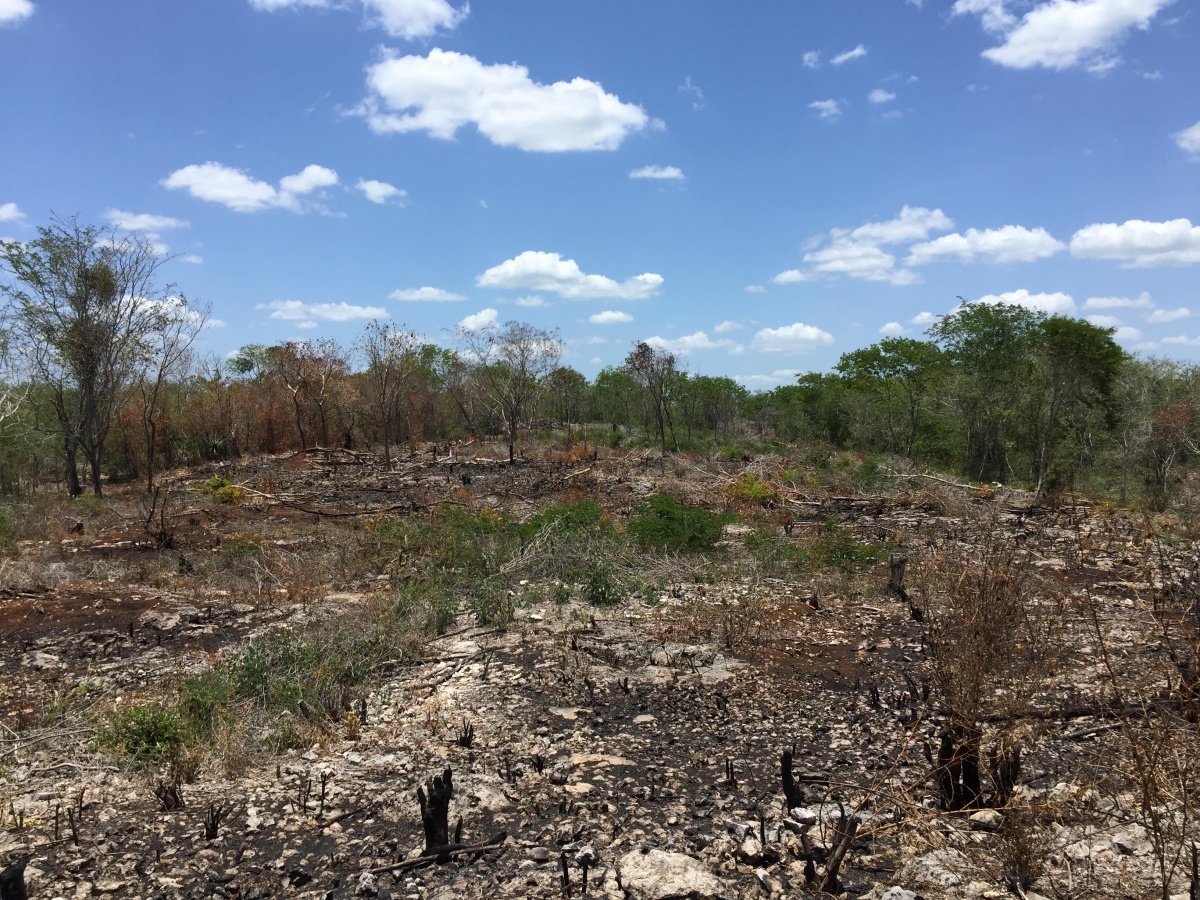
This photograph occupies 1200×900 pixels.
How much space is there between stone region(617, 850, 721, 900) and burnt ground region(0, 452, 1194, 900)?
14mm

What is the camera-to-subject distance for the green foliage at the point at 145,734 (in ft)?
14.6

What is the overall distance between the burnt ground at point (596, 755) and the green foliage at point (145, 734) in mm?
117

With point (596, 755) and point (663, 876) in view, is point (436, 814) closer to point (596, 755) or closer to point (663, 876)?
point (663, 876)

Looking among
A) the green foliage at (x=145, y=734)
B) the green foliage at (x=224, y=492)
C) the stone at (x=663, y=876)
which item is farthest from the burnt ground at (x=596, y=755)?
the green foliage at (x=224, y=492)

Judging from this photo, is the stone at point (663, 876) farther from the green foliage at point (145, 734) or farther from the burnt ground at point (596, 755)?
the green foliage at point (145, 734)

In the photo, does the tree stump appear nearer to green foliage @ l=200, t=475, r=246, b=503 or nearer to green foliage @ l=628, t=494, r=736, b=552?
green foliage @ l=628, t=494, r=736, b=552

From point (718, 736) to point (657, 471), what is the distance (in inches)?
554

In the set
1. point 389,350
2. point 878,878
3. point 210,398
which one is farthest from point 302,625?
point 210,398

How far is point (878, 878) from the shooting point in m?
3.04

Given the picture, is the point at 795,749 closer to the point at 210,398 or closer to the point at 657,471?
the point at 657,471

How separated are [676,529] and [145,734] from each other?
6400 millimetres

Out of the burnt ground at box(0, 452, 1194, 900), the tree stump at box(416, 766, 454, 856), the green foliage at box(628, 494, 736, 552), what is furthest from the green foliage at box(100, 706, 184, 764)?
the green foliage at box(628, 494, 736, 552)

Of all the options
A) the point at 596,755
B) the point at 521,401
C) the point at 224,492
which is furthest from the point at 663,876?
the point at 521,401

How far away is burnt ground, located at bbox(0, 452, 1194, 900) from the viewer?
3125mm
